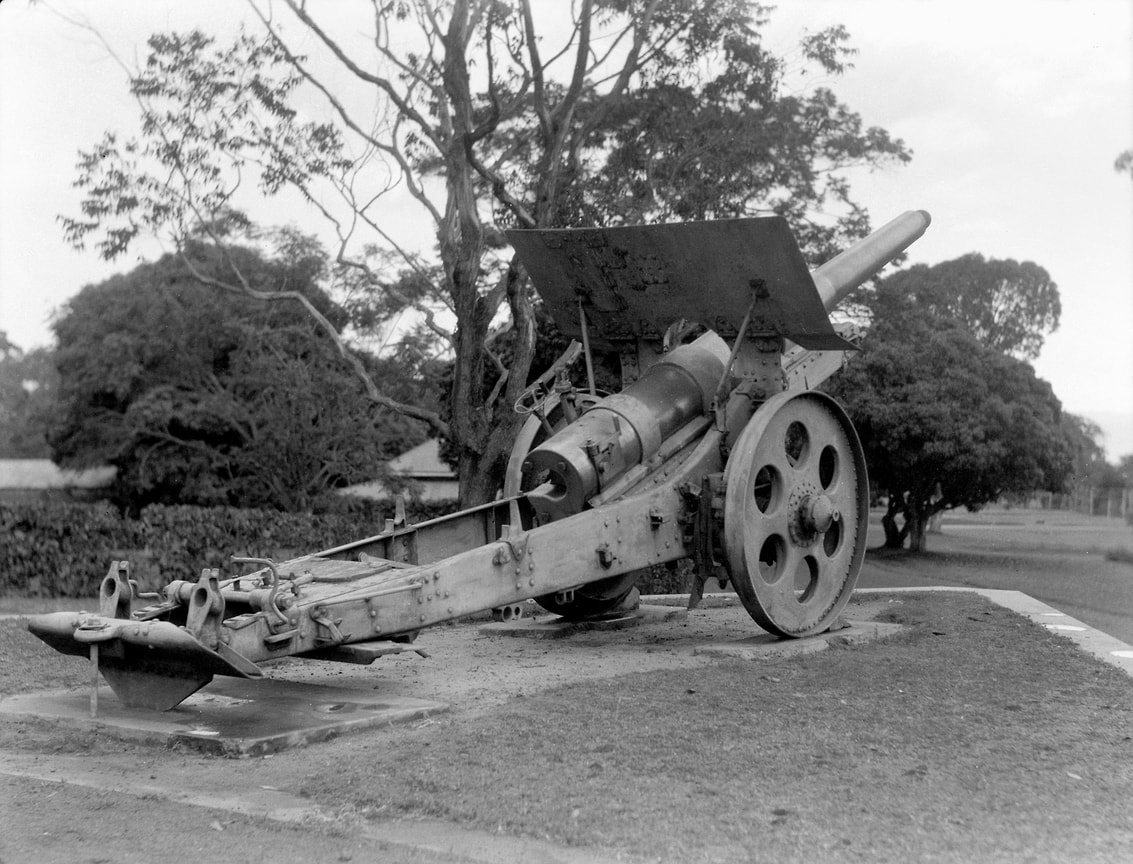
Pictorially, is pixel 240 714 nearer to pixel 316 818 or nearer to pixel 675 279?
pixel 316 818

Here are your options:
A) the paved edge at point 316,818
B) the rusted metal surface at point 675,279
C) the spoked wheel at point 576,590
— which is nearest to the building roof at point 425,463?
the spoked wheel at point 576,590

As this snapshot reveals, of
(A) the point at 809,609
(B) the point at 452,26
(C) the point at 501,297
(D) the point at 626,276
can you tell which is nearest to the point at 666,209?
(C) the point at 501,297

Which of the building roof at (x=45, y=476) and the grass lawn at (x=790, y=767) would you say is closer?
the grass lawn at (x=790, y=767)

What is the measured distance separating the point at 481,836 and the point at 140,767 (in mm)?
1780

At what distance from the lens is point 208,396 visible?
24.0m

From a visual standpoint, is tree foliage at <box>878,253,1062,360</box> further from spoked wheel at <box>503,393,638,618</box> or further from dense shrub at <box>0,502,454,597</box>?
spoked wheel at <box>503,393,638,618</box>

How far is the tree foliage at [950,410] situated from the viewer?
69.8 feet

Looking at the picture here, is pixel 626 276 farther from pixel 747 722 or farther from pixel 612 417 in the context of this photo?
pixel 747 722

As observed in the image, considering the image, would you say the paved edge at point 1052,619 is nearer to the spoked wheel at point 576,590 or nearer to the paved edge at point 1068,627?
the paved edge at point 1068,627

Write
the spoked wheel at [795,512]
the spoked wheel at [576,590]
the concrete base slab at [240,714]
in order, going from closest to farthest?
1. the concrete base slab at [240,714]
2. the spoked wheel at [795,512]
3. the spoked wheel at [576,590]

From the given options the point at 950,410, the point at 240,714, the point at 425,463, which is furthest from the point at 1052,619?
the point at 425,463

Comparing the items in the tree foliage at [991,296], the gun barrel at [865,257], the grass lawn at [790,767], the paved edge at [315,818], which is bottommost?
the paved edge at [315,818]

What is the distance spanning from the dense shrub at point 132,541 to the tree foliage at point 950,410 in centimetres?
1039

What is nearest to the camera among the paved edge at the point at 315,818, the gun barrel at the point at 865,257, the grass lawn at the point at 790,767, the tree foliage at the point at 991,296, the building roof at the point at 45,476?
the paved edge at the point at 315,818
